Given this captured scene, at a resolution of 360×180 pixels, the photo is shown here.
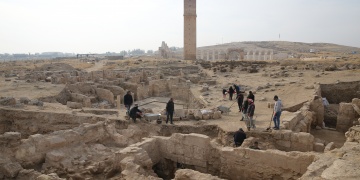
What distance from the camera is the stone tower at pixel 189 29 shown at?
174 feet

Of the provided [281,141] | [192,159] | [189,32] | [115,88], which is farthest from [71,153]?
[189,32]

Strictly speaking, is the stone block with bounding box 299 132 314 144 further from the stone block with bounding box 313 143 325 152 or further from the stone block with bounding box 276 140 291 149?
the stone block with bounding box 276 140 291 149

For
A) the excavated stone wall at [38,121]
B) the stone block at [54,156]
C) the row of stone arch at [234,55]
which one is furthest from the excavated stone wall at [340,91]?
the row of stone arch at [234,55]

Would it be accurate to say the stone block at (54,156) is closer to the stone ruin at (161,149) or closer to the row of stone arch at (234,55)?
the stone ruin at (161,149)

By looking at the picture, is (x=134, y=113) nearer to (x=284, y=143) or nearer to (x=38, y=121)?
(x=38, y=121)

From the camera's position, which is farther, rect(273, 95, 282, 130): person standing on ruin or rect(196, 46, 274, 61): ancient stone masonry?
rect(196, 46, 274, 61): ancient stone masonry

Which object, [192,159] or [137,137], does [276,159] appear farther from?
[137,137]

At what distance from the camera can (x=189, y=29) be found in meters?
54.3

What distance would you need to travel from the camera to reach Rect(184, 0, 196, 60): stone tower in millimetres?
52938

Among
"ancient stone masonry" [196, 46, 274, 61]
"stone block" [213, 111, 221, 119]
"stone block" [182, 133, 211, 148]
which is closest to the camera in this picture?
"stone block" [182, 133, 211, 148]

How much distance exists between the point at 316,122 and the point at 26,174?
1269 centimetres

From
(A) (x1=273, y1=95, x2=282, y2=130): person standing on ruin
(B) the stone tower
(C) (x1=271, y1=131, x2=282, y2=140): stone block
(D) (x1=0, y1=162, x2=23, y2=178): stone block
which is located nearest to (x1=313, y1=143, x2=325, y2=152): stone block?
(C) (x1=271, y1=131, x2=282, y2=140): stone block

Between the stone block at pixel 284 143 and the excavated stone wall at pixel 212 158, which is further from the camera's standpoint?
the stone block at pixel 284 143

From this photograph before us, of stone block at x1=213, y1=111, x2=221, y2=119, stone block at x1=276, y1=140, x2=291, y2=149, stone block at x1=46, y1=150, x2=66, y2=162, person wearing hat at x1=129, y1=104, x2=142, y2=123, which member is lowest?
stone block at x1=46, y1=150, x2=66, y2=162
